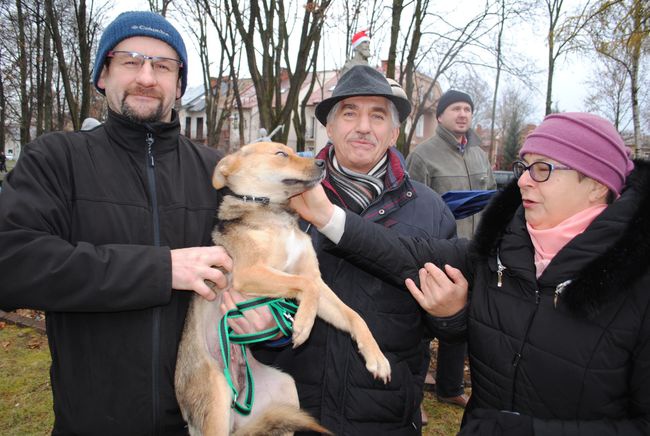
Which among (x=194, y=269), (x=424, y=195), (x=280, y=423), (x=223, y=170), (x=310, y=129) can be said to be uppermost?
(x=310, y=129)

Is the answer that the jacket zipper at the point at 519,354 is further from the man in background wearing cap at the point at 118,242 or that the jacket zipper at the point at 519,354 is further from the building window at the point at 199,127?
the building window at the point at 199,127

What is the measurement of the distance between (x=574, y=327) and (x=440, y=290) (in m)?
0.65

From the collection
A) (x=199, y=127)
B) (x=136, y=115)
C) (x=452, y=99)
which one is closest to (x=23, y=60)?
(x=452, y=99)

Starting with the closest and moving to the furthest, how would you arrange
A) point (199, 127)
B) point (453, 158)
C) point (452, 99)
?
point (453, 158)
point (452, 99)
point (199, 127)

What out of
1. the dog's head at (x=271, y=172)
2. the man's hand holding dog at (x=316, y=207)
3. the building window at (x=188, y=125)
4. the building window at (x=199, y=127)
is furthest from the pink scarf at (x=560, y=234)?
the building window at (x=188, y=125)

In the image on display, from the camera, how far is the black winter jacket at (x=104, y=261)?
1726 mm

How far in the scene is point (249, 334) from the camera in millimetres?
2334

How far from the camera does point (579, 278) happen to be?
1.78m

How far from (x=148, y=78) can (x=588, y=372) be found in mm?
2393

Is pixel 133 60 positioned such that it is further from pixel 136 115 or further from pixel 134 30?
pixel 136 115

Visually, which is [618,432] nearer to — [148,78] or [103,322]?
[103,322]

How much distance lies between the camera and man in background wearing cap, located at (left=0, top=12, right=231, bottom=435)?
1.74m

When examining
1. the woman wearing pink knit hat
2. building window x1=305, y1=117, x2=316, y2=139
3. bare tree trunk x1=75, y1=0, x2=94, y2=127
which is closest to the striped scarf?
the woman wearing pink knit hat

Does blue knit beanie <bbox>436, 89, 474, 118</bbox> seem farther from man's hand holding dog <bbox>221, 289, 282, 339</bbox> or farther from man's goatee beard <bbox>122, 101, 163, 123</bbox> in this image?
man's goatee beard <bbox>122, 101, 163, 123</bbox>
